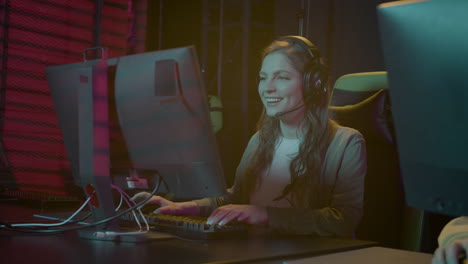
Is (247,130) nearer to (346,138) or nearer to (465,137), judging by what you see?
(346,138)

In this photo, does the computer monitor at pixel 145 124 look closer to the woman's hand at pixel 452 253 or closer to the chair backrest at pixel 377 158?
the woman's hand at pixel 452 253

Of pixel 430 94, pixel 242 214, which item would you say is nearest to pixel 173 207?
pixel 242 214

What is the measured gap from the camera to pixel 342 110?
183cm

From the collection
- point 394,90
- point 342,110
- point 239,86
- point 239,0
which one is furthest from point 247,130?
point 394,90

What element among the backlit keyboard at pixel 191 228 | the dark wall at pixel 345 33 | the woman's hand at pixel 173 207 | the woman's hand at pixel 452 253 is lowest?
the woman's hand at pixel 173 207

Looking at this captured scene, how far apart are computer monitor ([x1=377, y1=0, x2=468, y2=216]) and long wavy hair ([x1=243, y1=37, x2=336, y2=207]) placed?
97 centimetres

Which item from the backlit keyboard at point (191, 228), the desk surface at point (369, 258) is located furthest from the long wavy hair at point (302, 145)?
the desk surface at point (369, 258)

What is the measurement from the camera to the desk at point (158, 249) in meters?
0.92

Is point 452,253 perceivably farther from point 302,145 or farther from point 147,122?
point 302,145

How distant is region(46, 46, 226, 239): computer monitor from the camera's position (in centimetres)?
106

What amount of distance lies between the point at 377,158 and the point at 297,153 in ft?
0.91

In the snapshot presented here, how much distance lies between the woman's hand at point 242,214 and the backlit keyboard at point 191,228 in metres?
0.02

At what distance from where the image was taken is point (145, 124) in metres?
1.13

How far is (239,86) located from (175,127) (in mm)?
2724
